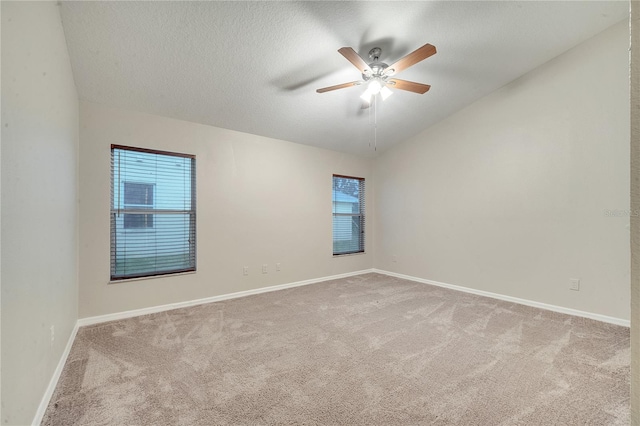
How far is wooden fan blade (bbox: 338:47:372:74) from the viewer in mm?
2272

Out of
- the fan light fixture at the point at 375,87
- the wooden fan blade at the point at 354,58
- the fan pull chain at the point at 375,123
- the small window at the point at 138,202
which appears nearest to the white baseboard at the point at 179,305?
the small window at the point at 138,202

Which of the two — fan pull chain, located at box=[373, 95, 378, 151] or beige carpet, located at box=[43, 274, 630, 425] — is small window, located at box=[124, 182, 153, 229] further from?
fan pull chain, located at box=[373, 95, 378, 151]

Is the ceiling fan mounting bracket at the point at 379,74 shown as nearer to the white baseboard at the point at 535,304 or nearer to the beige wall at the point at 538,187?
the beige wall at the point at 538,187

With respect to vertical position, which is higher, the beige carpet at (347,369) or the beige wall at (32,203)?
the beige wall at (32,203)

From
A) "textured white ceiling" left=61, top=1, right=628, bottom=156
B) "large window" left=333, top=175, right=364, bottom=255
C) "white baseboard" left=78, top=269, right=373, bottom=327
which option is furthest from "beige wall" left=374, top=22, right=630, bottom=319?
"white baseboard" left=78, top=269, right=373, bottom=327

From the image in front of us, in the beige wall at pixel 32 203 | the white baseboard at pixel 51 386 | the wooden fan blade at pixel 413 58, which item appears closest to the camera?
the beige wall at pixel 32 203

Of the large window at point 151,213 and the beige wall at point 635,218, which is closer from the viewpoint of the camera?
the beige wall at point 635,218

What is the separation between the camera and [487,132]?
4.05m

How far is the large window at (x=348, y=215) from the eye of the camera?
5.34m

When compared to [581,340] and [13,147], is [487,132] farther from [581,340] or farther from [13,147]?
[13,147]

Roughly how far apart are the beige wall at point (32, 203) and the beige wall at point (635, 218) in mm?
2127

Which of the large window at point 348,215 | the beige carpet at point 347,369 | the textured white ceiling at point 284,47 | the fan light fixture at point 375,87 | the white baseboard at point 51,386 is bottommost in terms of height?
the beige carpet at point 347,369

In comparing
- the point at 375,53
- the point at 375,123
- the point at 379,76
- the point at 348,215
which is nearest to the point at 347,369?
the point at 379,76

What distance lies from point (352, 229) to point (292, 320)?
2763 millimetres
